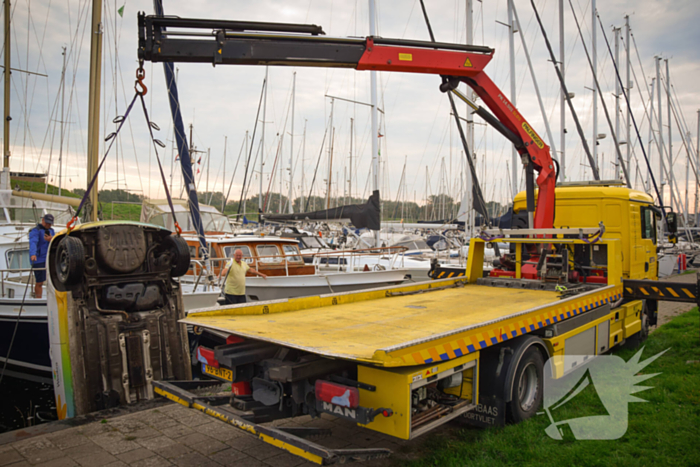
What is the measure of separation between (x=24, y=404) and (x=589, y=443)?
28.1ft

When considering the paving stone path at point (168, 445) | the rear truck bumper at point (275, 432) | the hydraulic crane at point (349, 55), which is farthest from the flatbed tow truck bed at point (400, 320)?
the hydraulic crane at point (349, 55)

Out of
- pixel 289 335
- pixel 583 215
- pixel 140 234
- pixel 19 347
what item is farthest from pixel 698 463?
pixel 19 347

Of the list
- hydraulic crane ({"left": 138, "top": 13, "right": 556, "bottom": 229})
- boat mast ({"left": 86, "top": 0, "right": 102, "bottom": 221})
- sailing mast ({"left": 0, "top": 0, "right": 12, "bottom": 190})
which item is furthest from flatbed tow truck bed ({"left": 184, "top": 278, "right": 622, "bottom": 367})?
sailing mast ({"left": 0, "top": 0, "right": 12, "bottom": 190})

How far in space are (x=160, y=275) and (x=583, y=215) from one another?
22.4 ft

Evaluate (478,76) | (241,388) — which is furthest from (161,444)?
(478,76)

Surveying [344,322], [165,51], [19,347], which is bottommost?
[19,347]

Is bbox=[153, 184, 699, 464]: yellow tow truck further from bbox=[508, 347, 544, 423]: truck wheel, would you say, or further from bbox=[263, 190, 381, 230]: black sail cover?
bbox=[263, 190, 381, 230]: black sail cover

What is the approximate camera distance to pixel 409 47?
683cm

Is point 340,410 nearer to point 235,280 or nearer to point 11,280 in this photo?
point 235,280

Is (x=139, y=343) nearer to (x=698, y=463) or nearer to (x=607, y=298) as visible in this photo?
(x=698, y=463)

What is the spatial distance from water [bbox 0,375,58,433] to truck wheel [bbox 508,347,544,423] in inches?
277

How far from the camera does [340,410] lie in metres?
3.47

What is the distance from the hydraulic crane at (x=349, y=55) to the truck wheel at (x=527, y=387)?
3.67 metres

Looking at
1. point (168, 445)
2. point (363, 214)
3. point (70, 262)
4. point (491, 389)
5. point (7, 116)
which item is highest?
point (7, 116)
